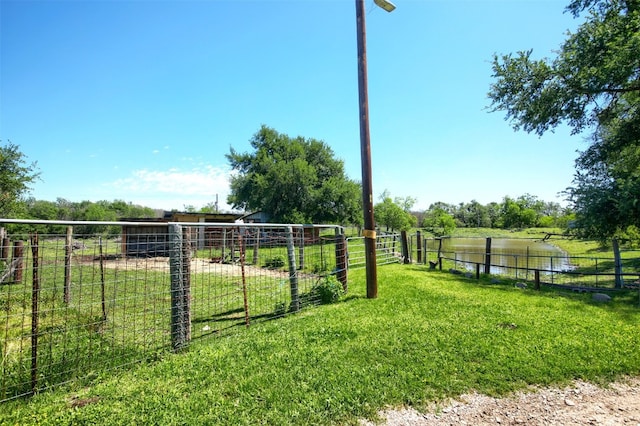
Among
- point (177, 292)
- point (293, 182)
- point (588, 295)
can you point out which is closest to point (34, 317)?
point (177, 292)

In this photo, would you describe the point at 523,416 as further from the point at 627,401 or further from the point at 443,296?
the point at 443,296

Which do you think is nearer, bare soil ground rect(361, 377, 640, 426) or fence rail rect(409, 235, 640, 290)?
bare soil ground rect(361, 377, 640, 426)

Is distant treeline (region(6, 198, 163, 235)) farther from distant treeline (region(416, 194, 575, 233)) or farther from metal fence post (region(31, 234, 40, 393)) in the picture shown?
distant treeline (region(416, 194, 575, 233))

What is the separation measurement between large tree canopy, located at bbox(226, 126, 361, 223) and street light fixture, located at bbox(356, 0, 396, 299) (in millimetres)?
17973

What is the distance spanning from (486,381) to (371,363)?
104 centimetres

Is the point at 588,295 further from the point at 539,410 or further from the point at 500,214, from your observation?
the point at 500,214

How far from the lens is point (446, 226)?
47.4 meters

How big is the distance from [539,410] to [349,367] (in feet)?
5.12

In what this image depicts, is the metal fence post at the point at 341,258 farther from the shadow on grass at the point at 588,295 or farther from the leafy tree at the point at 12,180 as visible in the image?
the leafy tree at the point at 12,180

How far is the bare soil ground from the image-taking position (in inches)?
88.9

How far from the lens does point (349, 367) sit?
9.71 feet

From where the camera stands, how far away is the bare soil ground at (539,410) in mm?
2258

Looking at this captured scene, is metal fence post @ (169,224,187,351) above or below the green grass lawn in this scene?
above

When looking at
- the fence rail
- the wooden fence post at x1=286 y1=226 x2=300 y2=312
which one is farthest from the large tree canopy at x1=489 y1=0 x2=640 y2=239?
the wooden fence post at x1=286 y1=226 x2=300 y2=312
